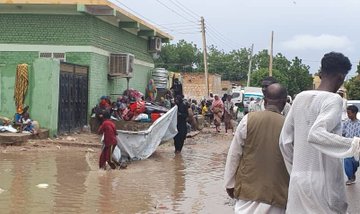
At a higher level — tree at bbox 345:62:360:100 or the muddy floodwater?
tree at bbox 345:62:360:100

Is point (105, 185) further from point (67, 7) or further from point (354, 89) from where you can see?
point (354, 89)

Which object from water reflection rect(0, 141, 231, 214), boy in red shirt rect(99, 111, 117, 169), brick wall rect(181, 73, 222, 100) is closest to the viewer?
water reflection rect(0, 141, 231, 214)

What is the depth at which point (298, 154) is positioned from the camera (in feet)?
12.6

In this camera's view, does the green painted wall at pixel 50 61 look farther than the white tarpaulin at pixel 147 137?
Yes

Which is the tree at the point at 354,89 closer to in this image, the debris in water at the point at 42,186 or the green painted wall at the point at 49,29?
the green painted wall at the point at 49,29

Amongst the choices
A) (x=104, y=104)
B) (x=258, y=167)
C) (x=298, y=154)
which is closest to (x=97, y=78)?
(x=104, y=104)

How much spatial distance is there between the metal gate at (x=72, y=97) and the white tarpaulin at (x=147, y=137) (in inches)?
140

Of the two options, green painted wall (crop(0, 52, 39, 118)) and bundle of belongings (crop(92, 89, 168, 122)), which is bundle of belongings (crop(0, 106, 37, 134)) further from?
bundle of belongings (crop(92, 89, 168, 122))

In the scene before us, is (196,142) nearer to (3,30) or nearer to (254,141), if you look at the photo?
(3,30)

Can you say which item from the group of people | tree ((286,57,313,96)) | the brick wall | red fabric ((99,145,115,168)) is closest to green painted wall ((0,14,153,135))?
red fabric ((99,145,115,168))

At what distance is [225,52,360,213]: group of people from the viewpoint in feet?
12.1

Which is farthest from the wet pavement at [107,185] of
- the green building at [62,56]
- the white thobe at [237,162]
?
the white thobe at [237,162]

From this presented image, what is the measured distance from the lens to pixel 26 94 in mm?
16672

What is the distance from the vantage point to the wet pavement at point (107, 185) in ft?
27.8
